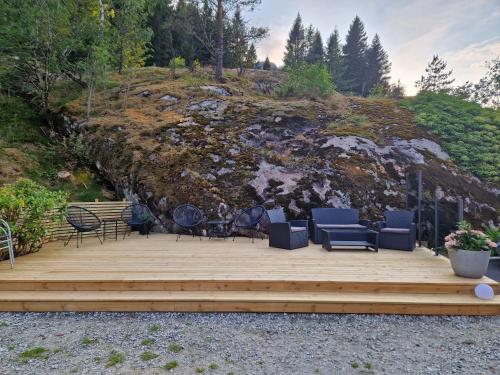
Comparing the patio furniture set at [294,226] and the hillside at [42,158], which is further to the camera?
the hillside at [42,158]

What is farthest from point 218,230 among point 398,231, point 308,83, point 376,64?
point 376,64

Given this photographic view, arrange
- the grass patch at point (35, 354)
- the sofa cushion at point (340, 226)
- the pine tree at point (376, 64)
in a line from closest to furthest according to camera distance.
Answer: the grass patch at point (35, 354) < the sofa cushion at point (340, 226) < the pine tree at point (376, 64)

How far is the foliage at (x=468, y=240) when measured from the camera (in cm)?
363

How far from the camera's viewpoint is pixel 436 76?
49.6ft

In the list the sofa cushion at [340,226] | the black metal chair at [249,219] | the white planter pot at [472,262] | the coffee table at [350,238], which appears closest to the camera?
the white planter pot at [472,262]

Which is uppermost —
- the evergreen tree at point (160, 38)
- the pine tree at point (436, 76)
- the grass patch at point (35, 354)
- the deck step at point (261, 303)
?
the evergreen tree at point (160, 38)

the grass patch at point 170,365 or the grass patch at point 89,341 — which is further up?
the grass patch at point 89,341

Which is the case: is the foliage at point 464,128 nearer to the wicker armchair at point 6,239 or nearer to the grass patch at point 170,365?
the grass patch at point 170,365

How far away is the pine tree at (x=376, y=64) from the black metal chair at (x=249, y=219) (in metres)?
Result: 31.2

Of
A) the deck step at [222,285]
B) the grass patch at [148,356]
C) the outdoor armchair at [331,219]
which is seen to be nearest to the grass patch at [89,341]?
the grass patch at [148,356]

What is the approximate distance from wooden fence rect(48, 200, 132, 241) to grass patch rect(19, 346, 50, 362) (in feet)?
12.7

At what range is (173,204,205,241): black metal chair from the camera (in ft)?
20.4

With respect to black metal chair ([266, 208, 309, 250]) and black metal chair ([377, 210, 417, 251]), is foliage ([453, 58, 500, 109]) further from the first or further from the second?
black metal chair ([266, 208, 309, 250])

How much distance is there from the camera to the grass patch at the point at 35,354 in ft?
7.90
